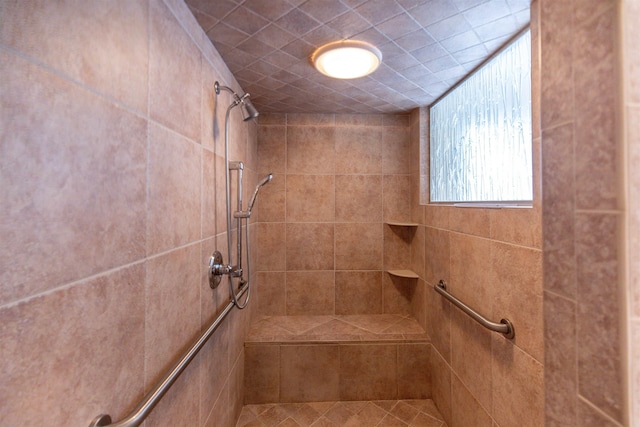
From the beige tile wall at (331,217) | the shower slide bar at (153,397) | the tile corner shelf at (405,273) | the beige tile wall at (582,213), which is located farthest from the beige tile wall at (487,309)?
the shower slide bar at (153,397)

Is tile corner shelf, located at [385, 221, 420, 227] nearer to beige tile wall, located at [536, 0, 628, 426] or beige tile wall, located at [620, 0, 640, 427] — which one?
beige tile wall, located at [536, 0, 628, 426]

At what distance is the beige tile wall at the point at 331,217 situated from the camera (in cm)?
213

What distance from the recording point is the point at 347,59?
1.28m

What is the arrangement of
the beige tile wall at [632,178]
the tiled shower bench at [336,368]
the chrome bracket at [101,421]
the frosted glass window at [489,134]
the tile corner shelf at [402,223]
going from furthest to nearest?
1. the tile corner shelf at [402,223]
2. the tiled shower bench at [336,368]
3. the frosted glass window at [489,134]
4. the chrome bracket at [101,421]
5. the beige tile wall at [632,178]

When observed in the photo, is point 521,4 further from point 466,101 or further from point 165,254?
point 165,254

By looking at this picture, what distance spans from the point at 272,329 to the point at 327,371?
1.61ft

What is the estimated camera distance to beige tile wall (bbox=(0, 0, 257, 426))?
40 centimetres

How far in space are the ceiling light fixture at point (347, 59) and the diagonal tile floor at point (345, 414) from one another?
2.09 meters

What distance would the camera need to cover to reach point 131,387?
65 cm

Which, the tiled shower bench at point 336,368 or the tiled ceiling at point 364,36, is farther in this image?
the tiled shower bench at point 336,368

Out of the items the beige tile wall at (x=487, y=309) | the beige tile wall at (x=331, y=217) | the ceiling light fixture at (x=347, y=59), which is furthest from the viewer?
the beige tile wall at (x=331, y=217)

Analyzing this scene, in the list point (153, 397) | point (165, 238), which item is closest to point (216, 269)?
point (165, 238)

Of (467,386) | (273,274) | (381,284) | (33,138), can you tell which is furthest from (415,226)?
(33,138)

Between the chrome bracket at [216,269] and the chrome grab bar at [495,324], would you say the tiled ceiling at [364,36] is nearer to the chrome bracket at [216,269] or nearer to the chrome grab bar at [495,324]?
the chrome bracket at [216,269]
